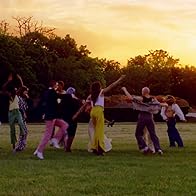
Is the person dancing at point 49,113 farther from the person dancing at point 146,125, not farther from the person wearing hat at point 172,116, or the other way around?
the person wearing hat at point 172,116

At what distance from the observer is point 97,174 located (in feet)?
45.2

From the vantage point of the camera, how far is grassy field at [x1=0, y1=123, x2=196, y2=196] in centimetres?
1146

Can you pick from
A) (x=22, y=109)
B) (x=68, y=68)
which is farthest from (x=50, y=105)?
(x=68, y=68)

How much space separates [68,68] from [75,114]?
2400 inches

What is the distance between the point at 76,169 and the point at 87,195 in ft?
13.0

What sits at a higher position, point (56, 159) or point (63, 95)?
point (63, 95)

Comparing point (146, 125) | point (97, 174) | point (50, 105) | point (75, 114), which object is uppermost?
point (50, 105)

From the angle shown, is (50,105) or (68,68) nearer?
(50,105)

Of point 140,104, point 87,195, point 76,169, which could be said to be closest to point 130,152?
point 140,104

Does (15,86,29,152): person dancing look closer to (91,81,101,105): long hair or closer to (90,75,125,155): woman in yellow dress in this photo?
(90,75,125,155): woman in yellow dress

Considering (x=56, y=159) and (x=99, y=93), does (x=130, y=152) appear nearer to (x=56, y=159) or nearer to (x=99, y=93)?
(x=99, y=93)

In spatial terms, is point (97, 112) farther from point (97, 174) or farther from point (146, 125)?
point (97, 174)

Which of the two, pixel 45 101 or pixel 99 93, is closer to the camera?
pixel 45 101

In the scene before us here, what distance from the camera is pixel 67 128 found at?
68.5 feet
